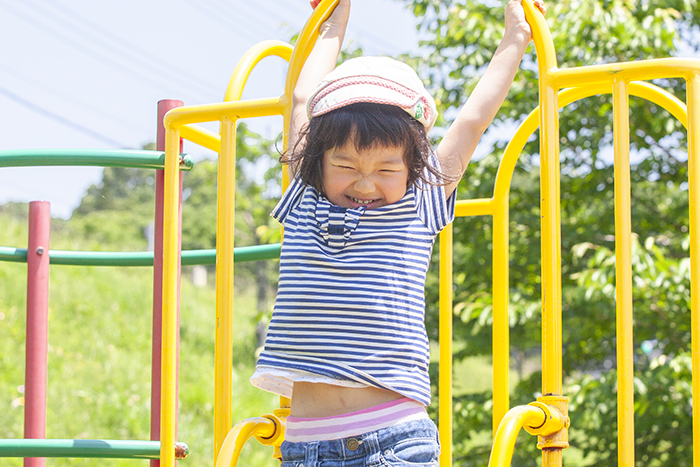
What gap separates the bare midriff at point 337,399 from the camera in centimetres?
120

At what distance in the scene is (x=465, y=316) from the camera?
3928 millimetres

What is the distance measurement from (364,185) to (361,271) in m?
0.15

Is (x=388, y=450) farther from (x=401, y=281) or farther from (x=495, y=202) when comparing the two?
(x=495, y=202)

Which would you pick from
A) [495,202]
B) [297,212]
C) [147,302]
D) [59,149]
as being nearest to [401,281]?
[297,212]

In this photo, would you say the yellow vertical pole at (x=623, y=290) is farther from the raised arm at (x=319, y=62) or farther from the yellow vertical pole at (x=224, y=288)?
the yellow vertical pole at (x=224, y=288)

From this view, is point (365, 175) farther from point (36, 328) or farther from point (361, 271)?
point (36, 328)

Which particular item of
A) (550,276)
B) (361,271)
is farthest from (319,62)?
(550,276)

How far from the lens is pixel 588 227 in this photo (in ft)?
14.7

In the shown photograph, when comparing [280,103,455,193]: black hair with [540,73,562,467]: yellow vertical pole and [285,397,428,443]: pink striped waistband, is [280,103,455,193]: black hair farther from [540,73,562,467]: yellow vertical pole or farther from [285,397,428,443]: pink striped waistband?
[285,397,428,443]: pink striped waistband

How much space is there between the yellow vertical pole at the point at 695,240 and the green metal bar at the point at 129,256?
3.48 feet

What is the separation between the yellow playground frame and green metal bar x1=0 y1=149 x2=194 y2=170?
0.32 feet

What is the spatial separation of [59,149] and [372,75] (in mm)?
960

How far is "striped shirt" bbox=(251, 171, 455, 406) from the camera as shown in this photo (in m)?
1.21

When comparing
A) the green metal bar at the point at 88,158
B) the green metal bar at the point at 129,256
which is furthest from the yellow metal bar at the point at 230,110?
the green metal bar at the point at 129,256
